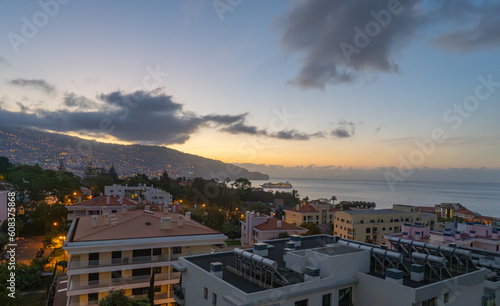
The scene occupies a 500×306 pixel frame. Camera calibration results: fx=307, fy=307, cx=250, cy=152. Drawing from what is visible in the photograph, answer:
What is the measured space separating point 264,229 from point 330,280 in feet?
76.7

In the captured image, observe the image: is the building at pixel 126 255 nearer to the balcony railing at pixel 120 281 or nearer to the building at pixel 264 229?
the balcony railing at pixel 120 281

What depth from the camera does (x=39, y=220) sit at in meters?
36.5

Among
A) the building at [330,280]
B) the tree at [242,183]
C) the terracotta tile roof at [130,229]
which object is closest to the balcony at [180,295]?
the building at [330,280]

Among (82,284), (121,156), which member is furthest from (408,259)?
(121,156)

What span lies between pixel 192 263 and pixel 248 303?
412 centimetres

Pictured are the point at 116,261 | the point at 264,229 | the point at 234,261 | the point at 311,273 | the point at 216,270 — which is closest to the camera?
the point at 311,273

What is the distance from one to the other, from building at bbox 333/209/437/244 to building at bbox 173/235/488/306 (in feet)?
96.8

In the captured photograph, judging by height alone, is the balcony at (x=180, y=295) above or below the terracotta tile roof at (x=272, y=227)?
above

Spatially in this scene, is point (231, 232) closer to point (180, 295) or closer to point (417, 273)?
point (180, 295)

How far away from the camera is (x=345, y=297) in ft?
35.1

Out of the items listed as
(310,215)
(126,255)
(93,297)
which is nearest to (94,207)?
A: (126,255)

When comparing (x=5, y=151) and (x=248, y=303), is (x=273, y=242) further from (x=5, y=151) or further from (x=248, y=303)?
(x=5, y=151)

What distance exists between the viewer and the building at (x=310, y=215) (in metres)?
50.8

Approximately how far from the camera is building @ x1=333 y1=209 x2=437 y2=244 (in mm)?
40969
